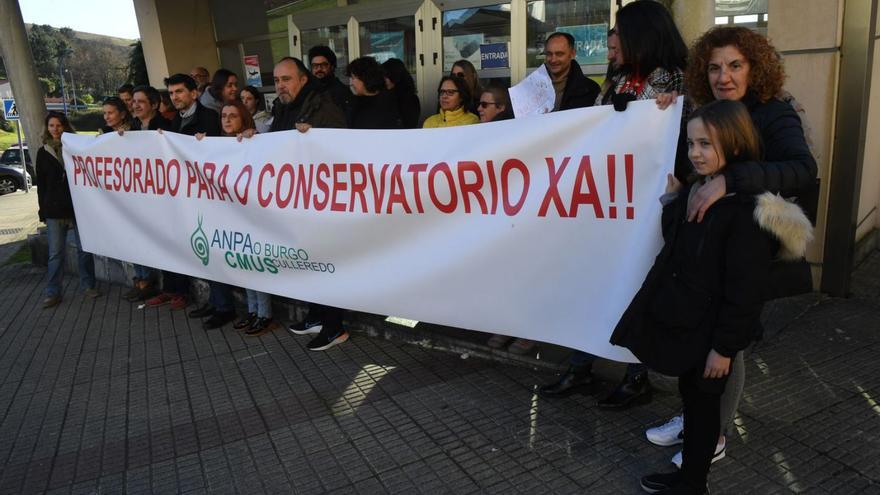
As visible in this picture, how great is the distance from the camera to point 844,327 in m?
4.19

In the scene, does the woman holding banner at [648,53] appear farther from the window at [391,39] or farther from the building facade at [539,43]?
the window at [391,39]

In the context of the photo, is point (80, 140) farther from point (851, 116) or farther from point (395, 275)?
point (851, 116)

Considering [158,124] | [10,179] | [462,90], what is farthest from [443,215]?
[10,179]

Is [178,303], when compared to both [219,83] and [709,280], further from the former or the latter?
[709,280]

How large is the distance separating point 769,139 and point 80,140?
536cm

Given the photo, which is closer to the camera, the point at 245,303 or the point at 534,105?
the point at 534,105

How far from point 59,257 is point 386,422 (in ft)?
14.5

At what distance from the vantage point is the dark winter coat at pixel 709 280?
2090 mm

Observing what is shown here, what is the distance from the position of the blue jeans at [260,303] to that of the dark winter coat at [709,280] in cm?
310

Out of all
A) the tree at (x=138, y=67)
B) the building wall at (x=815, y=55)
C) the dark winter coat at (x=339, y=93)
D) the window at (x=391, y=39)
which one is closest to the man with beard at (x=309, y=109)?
the dark winter coat at (x=339, y=93)

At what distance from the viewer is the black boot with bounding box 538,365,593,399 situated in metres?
3.49

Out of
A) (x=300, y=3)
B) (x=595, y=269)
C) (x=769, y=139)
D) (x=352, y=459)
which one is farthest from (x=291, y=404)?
(x=300, y=3)

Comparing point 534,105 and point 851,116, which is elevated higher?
point 534,105

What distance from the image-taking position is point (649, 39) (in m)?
2.90
